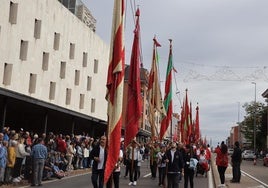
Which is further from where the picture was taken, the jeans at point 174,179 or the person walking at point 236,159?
the person walking at point 236,159

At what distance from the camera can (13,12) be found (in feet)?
104

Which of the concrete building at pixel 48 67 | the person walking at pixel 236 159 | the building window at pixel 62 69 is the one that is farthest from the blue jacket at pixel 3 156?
the building window at pixel 62 69

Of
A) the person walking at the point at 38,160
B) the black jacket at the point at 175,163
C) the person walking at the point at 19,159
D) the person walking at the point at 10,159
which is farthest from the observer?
the person walking at the point at 19,159

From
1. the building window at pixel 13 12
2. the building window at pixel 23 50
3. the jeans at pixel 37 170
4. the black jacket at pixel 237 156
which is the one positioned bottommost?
the jeans at pixel 37 170

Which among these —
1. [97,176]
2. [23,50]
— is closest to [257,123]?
[23,50]

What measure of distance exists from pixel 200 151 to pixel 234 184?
5.90m

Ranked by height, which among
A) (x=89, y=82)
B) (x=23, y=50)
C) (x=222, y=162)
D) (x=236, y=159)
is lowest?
(x=222, y=162)

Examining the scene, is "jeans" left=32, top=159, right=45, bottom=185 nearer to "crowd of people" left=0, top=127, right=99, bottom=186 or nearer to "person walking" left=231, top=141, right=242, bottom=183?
"crowd of people" left=0, top=127, right=99, bottom=186

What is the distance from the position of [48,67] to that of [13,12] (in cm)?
747

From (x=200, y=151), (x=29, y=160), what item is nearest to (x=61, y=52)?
(x=200, y=151)

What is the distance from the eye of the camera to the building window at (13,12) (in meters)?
31.5

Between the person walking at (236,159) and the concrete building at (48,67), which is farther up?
the concrete building at (48,67)

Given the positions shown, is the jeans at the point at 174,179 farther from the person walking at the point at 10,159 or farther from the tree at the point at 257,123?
the tree at the point at 257,123

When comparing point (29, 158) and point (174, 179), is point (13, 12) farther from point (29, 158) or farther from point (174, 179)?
point (174, 179)
